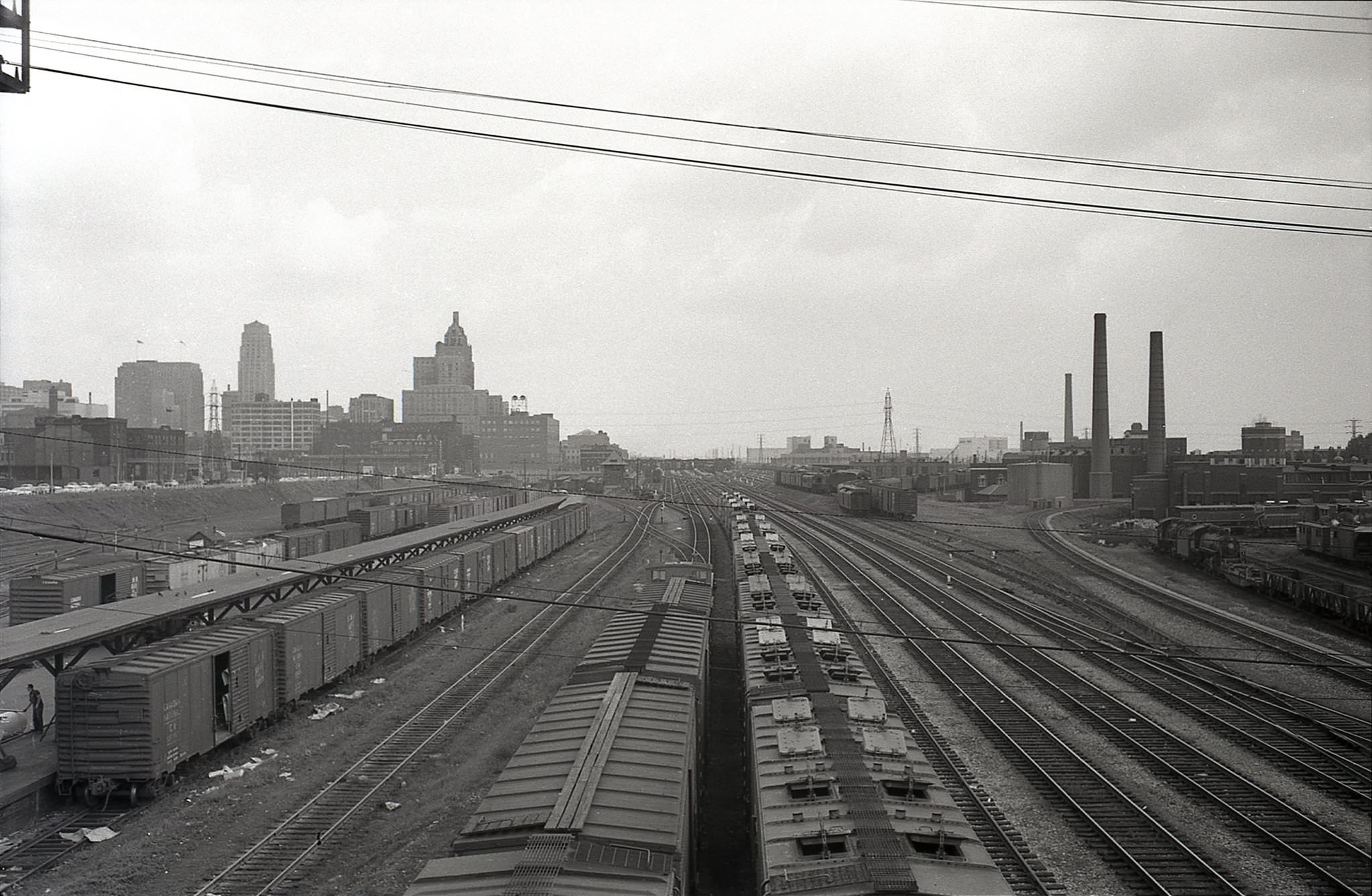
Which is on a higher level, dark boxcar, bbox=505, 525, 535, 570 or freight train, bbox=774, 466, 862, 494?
freight train, bbox=774, 466, 862, 494

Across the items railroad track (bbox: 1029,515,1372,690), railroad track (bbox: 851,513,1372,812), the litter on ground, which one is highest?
railroad track (bbox: 1029,515,1372,690)

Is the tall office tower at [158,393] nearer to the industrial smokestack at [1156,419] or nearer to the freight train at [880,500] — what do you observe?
the freight train at [880,500]

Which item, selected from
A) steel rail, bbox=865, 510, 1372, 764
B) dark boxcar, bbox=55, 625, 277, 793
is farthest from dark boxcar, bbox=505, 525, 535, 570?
dark boxcar, bbox=55, 625, 277, 793

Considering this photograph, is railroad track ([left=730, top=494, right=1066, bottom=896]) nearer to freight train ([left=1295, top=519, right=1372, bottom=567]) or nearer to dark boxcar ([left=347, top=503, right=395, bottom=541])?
freight train ([left=1295, top=519, right=1372, bottom=567])

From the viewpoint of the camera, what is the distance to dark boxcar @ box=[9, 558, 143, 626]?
24594mm

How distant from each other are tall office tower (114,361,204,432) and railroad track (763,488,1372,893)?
15710 cm

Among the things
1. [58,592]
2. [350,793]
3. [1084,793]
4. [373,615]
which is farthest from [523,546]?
[1084,793]

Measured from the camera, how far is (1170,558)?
133 ft

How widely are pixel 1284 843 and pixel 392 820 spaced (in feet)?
48.4

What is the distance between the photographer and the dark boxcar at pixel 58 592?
24594 mm

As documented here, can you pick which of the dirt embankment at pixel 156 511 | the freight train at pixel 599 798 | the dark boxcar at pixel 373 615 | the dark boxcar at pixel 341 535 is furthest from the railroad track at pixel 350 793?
the dirt embankment at pixel 156 511

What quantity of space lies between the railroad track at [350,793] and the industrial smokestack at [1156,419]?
173 feet

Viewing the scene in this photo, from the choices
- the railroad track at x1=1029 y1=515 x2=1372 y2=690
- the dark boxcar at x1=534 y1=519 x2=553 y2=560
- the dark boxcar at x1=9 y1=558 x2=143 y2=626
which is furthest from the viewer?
the dark boxcar at x1=534 y1=519 x2=553 y2=560

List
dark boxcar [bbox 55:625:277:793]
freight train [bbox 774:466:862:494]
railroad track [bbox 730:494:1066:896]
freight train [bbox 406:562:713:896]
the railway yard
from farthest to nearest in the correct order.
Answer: freight train [bbox 774:466:862:494] → dark boxcar [bbox 55:625:277:793] → railroad track [bbox 730:494:1066:896] → the railway yard → freight train [bbox 406:562:713:896]
